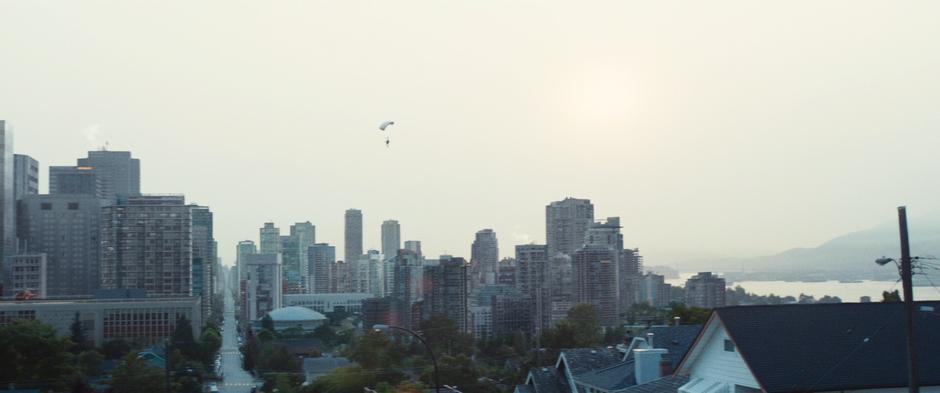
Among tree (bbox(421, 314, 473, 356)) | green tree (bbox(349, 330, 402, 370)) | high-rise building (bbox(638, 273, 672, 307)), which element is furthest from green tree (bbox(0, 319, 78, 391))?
high-rise building (bbox(638, 273, 672, 307))

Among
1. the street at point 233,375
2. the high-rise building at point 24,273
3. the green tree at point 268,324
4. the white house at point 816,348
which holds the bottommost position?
the street at point 233,375

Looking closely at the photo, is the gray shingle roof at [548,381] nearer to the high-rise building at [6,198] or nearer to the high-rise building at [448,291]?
the high-rise building at [448,291]

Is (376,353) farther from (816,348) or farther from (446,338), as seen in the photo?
(816,348)

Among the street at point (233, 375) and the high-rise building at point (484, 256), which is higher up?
the high-rise building at point (484, 256)

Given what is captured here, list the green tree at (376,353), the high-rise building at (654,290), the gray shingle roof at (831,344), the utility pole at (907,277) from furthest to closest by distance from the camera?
1. the high-rise building at (654,290)
2. the green tree at (376,353)
3. the gray shingle roof at (831,344)
4. the utility pole at (907,277)

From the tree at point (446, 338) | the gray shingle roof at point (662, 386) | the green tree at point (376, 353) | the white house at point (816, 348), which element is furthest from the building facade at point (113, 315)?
the white house at point (816, 348)

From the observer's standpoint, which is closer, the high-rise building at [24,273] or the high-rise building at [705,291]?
the high-rise building at [705,291]
